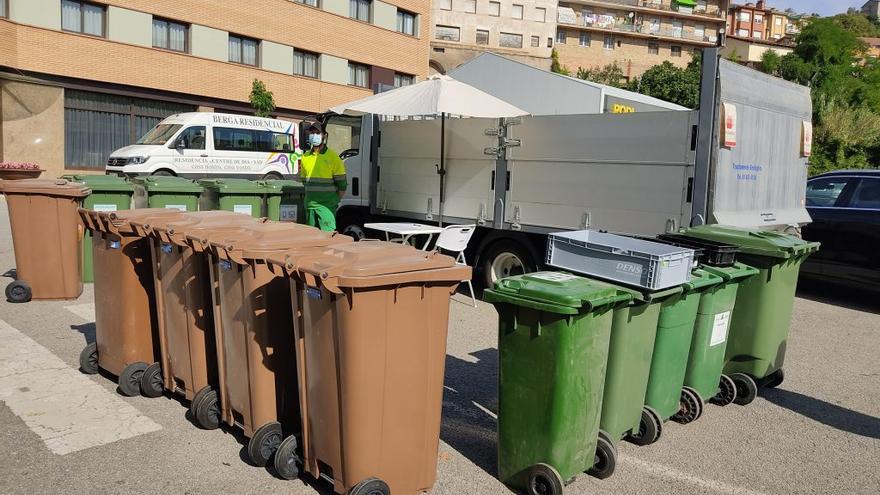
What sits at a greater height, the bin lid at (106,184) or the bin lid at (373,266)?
the bin lid at (106,184)

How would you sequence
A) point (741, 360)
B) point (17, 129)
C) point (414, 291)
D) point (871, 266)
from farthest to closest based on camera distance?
point (17, 129) → point (871, 266) → point (741, 360) → point (414, 291)

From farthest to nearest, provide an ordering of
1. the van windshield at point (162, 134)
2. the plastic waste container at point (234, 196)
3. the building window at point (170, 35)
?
the building window at point (170, 35), the van windshield at point (162, 134), the plastic waste container at point (234, 196)

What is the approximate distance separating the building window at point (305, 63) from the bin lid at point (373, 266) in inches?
1066

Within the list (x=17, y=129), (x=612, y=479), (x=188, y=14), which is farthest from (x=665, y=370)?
(x=188, y=14)

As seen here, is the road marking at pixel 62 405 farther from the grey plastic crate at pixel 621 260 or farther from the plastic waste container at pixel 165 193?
the plastic waste container at pixel 165 193

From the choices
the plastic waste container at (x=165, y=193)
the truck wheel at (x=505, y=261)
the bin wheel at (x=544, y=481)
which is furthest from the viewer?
the plastic waste container at (x=165, y=193)

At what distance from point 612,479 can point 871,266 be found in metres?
6.74

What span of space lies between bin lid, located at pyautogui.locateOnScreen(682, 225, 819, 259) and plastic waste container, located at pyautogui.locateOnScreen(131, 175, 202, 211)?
6.37 m

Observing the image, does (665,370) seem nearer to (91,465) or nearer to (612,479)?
(612,479)

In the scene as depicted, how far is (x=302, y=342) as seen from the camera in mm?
3652

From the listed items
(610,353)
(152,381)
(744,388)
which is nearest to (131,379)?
(152,381)

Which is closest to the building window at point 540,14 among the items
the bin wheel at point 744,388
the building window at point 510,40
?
the building window at point 510,40

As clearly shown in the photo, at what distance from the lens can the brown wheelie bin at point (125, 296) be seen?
16.3ft

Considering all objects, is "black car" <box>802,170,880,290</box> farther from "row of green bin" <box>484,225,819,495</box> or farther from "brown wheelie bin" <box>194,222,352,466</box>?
"brown wheelie bin" <box>194,222,352,466</box>
